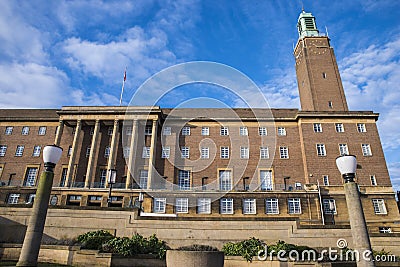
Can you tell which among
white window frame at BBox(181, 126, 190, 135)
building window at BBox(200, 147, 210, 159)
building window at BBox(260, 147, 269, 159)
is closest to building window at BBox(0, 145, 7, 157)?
white window frame at BBox(181, 126, 190, 135)

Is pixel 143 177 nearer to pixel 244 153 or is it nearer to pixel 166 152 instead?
pixel 166 152

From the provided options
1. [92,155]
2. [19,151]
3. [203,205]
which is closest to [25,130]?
[19,151]

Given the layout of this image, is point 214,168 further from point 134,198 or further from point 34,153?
point 34,153

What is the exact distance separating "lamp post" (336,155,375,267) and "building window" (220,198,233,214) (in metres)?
28.3

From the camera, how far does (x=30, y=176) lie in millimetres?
44062

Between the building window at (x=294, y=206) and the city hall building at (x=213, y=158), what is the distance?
0.13 metres

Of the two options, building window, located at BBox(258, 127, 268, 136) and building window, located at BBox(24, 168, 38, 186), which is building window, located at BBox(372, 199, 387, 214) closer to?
building window, located at BBox(258, 127, 268, 136)

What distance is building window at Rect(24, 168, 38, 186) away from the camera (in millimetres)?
43312

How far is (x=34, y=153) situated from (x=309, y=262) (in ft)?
149

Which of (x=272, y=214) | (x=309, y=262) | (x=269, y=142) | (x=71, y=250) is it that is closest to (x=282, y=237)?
(x=309, y=262)

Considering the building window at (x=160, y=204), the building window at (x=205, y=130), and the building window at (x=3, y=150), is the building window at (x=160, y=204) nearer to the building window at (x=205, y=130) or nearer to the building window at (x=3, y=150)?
the building window at (x=205, y=130)

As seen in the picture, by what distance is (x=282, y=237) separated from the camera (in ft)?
64.8

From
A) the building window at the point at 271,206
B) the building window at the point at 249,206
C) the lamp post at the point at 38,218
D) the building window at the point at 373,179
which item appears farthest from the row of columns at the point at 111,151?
the lamp post at the point at 38,218

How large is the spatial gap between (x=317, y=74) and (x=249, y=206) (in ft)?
93.7
